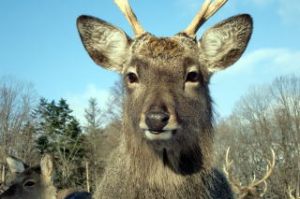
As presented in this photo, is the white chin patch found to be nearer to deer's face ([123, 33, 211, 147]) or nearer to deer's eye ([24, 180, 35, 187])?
deer's face ([123, 33, 211, 147])

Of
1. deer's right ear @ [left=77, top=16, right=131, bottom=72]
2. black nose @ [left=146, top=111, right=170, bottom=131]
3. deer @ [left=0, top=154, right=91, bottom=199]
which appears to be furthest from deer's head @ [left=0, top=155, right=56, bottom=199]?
black nose @ [left=146, top=111, right=170, bottom=131]

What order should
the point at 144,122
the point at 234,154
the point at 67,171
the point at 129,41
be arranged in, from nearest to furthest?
the point at 144,122 → the point at 129,41 → the point at 67,171 → the point at 234,154

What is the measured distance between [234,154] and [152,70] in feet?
198

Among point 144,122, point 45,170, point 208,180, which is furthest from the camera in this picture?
point 45,170

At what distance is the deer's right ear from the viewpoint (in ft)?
21.9

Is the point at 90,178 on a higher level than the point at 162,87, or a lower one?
lower

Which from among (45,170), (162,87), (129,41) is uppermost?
(129,41)

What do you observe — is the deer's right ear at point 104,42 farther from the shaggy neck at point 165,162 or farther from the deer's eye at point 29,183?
the deer's eye at point 29,183

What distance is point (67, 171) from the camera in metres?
50.9

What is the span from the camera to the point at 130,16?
7.10 m

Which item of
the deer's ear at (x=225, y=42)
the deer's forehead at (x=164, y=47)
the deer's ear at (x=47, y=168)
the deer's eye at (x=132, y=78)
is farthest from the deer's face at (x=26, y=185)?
the deer's ear at (x=225, y=42)

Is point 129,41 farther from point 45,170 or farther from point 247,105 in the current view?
point 247,105

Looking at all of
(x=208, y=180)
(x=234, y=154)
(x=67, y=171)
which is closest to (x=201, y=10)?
(x=208, y=180)

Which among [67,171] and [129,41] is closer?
[129,41]
